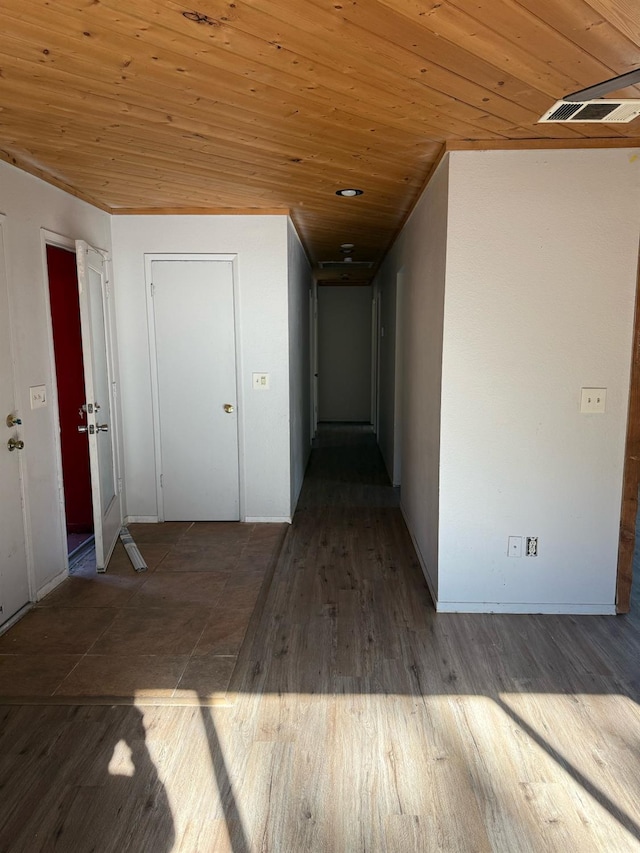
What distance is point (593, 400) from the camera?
284 cm

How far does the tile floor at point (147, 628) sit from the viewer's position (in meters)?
2.38

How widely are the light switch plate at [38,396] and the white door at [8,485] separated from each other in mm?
176

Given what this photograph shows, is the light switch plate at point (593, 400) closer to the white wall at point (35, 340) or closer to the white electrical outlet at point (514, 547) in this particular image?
the white electrical outlet at point (514, 547)

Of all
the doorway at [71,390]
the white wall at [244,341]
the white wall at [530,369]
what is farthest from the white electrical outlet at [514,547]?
the doorway at [71,390]

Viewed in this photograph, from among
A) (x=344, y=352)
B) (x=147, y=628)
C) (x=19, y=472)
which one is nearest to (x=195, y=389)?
(x=19, y=472)

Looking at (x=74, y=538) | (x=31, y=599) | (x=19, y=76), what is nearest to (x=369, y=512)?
(x=74, y=538)

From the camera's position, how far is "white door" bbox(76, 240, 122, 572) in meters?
3.34

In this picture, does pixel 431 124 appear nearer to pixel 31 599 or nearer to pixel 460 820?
pixel 460 820

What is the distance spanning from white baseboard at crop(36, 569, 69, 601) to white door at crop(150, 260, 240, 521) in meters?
1.09

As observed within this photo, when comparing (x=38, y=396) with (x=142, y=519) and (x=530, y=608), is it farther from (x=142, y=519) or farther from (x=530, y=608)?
(x=530, y=608)

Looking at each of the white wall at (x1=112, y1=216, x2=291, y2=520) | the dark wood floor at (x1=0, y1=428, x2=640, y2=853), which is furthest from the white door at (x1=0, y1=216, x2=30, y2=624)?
the white wall at (x1=112, y1=216, x2=291, y2=520)

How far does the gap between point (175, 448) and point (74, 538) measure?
3.26ft

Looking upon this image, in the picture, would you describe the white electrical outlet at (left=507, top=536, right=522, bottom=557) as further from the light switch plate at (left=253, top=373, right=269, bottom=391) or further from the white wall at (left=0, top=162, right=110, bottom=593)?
the white wall at (left=0, top=162, right=110, bottom=593)

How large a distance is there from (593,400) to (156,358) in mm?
3069
